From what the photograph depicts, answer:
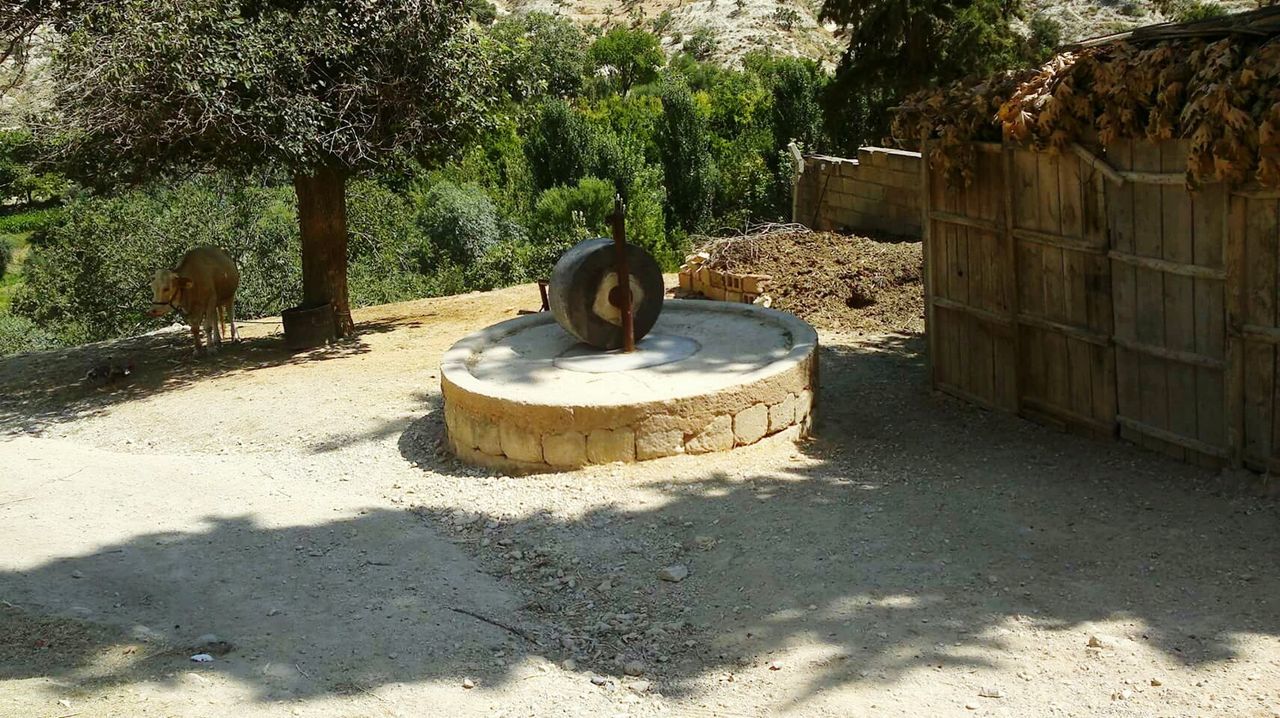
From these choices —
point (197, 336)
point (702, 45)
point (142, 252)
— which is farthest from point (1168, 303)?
point (702, 45)

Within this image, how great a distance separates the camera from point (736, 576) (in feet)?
21.4

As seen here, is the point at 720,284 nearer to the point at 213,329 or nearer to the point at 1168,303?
the point at 213,329

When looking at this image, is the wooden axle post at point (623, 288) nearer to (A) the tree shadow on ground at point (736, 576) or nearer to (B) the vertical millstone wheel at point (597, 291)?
(B) the vertical millstone wheel at point (597, 291)

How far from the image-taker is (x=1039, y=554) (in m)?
6.48

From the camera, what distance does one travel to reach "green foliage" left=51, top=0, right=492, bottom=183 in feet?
35.9

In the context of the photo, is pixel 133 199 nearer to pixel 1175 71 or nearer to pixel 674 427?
pixel 674 427

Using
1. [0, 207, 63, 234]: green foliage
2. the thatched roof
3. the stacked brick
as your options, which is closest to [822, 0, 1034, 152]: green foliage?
the stacked brick

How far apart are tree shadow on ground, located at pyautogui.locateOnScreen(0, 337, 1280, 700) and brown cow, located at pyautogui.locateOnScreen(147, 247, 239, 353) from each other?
18.1ft

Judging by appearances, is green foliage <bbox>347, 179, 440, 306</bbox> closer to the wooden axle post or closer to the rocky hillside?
the wooden axle post

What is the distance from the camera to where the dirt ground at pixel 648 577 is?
16.8 ft

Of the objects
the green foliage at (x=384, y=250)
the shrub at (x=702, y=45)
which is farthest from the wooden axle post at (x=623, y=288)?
the shrub at (x=702, y=45)

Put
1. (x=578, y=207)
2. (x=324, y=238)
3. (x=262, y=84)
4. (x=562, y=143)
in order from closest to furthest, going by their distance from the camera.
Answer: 1. (x=262, y=84)
2. (x=324, y=238)
3. (x=578, y=207)
4. (x=562, y=143)

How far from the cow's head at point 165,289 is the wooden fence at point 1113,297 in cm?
758

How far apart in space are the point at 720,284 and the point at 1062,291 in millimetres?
5648
